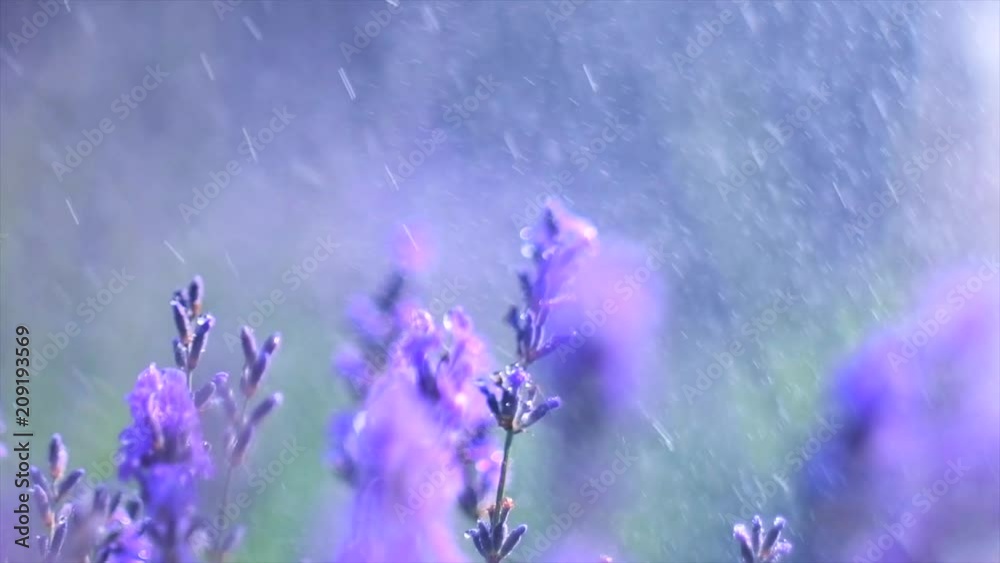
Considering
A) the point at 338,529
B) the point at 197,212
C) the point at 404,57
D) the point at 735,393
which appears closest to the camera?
the point at 338,529

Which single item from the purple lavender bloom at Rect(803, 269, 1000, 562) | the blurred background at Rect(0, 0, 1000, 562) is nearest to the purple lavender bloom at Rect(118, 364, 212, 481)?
the blurred background at Rect(0, 0, 1000, 562)

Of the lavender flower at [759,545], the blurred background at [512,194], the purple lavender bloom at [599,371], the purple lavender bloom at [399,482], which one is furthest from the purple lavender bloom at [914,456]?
the purple lavender bloom at [399,482]

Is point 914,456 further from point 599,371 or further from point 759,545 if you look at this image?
point 759,545

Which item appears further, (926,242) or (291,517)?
(926,242)

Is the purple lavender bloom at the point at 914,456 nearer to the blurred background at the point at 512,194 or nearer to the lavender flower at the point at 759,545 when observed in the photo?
the blurred background at the point at 512,194

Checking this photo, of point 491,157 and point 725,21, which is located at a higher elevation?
point 725,21

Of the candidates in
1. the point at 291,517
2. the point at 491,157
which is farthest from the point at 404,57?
the point at 291,517

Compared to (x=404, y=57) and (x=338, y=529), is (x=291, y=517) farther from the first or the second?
(x=404, y=57)
